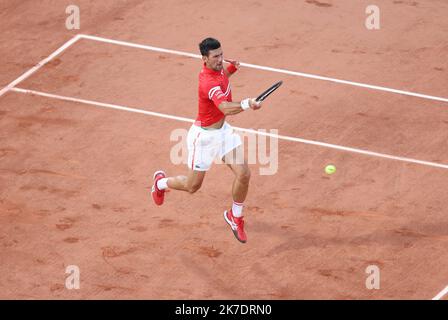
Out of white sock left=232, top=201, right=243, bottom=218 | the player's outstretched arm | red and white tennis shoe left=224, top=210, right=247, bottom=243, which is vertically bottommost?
red and white tennis shoe left=224, top=210, right=247, bottom=243

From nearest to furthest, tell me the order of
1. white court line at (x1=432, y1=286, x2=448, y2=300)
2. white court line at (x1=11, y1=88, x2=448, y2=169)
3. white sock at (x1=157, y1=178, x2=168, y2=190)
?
white court line at (x1=432, y1=286, x2=448, y2=300)
white sock at (x1=157, y1=178, x2=168, y2=190)
white court line at (x1=11, y1=88, x2=448, y2=169)

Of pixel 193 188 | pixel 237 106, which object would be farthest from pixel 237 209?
pixel 237 106

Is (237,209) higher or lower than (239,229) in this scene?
higher

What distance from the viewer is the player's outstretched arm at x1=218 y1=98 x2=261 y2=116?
15.7m

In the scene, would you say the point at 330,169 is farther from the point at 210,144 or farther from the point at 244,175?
the point at 210,144

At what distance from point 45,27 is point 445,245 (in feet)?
37.0

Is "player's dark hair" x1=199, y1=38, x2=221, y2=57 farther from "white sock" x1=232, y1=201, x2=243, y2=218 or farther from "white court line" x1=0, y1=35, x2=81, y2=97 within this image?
"white court line" x1=0, y1=35, x2=81, y2=97

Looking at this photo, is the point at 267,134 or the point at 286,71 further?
the point at 286,71

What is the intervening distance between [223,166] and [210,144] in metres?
2.87

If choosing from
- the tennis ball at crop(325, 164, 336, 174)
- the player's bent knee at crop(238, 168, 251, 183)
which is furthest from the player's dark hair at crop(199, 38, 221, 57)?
the tennis ball at crop(325, 164, 336, 174)

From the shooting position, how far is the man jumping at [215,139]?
1650 cm

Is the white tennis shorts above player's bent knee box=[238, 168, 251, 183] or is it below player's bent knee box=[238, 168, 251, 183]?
above

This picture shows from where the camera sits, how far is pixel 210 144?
17125mm

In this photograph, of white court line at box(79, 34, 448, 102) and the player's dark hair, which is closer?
the player's dark hair
